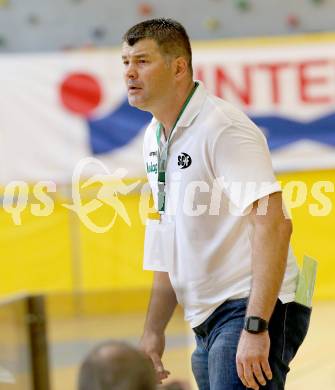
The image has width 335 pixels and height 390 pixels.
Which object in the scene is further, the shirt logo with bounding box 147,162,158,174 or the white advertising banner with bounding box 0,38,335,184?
the white advertising banner with bounding box 0,38,335,184

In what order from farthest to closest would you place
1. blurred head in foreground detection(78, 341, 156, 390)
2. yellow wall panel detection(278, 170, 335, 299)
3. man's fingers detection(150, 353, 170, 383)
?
yellow wall panel detection(278, 170, 335, 299)
man's fingers detection(150, 353, 170, 383)
blurred head in foreground detection(78, 341, 156, 390)

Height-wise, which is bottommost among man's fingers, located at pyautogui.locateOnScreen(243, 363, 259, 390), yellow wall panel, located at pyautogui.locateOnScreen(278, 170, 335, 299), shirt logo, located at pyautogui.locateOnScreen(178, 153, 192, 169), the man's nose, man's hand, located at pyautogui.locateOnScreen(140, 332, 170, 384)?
yellow wall panel, located at pyautogui.locateOnScreen(278, 170, 335, 299)

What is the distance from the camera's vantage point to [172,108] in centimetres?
305

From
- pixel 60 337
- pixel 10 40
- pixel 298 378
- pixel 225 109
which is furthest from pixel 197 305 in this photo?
pixel 10 40

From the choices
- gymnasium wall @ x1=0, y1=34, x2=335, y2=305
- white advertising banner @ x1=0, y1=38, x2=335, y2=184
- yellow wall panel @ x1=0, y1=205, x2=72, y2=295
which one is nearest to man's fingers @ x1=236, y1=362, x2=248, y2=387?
gymnasium wall @ x1=0, y1=34, x2=335, y2=305

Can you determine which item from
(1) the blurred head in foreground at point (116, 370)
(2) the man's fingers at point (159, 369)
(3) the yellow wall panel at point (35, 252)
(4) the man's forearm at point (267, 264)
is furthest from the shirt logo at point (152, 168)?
(3) the yellow wall panel at point (35, 252)

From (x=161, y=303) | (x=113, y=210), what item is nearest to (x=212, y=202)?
(x=161, y=303)

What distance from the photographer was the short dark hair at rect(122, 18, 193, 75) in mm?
3115

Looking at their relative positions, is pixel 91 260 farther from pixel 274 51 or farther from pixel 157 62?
pixel 157 62

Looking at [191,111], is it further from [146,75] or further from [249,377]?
[249,377]

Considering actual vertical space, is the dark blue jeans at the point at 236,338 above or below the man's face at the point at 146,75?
below

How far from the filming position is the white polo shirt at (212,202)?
283 cm

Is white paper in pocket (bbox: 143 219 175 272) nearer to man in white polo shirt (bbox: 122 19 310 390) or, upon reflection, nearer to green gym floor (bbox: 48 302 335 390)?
man in white polo shirt (bbox: 122 19 310 390)

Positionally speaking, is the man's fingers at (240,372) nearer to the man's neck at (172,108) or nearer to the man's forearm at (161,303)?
the man's forearm at (161,303)
